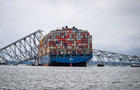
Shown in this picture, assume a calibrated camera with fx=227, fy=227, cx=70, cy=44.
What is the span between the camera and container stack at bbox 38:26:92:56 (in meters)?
111

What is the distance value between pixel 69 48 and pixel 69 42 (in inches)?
131

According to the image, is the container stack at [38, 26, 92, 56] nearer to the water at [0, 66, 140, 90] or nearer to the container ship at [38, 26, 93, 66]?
the container ship at [38, 26, 93, 66]

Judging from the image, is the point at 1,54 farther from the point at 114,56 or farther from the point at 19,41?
the point at 114,56

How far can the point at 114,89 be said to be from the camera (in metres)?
26.4

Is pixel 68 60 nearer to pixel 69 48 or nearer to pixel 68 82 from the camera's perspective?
pixel 69 48

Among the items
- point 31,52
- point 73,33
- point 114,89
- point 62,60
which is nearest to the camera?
point 114,89

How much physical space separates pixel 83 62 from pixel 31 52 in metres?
62.2

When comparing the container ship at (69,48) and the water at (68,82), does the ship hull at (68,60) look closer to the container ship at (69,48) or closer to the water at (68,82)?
the container ship at (69,48)

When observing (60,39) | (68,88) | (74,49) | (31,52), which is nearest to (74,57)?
(74,49)

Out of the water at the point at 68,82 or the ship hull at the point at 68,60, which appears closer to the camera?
the water at the point at 68,82

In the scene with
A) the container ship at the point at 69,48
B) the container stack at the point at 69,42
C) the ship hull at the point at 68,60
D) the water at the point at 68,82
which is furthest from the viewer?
the container stack at the point at 69,42

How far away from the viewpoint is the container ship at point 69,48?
355 ft

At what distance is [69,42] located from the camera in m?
114

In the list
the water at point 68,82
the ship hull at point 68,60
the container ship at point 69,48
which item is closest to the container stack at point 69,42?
the container ship at point 69,48
